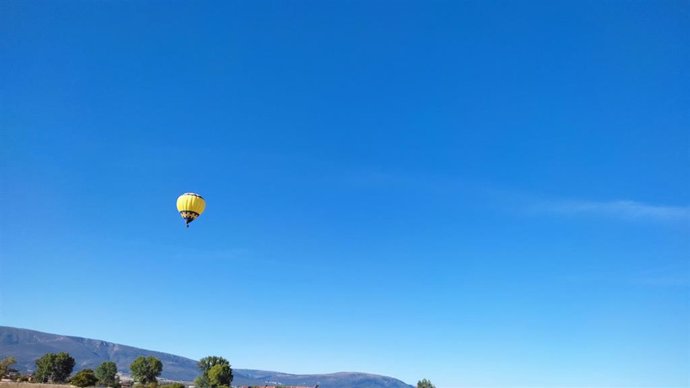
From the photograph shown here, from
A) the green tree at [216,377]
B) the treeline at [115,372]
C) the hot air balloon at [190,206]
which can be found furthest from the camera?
the green tree at [216,377]

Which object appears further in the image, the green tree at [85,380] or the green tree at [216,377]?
the green tree at [216,377]

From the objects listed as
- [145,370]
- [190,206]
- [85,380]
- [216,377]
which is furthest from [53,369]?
[190,206]

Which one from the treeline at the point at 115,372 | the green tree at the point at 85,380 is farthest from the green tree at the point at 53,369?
the green tree at the point at 85,380

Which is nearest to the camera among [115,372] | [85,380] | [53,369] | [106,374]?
[85,380]

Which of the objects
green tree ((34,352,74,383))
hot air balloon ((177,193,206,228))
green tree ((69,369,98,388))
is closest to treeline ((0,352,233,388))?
green tree ((34,352,74,383))

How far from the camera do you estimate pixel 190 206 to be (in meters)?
58.2

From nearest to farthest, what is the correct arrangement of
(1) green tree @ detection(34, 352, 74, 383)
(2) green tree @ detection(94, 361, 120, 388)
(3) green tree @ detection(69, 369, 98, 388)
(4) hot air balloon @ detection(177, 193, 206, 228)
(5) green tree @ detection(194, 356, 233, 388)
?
(4) hot air balloon @ detection(177, 193, 206, 228), (3) green tree @ detection(69, 369, 98, 388), (1) green tree @ detection(34, 352, 74, 383), (2) green tree @ detection(94, 361, 120, 388), (5) green tree @ detection(194, 356, 233, 388)

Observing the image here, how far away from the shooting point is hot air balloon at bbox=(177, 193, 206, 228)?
58.3m

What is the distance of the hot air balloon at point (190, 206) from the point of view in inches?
2296

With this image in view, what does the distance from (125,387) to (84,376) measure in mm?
47345

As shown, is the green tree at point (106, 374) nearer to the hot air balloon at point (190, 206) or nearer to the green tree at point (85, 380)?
the green tree at point (85, 380)

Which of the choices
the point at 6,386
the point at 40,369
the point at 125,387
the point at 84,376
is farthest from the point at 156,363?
the point at 6,386

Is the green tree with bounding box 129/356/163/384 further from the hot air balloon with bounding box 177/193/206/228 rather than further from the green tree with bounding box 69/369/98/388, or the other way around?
the hot air balloon with bounding box 177/193/206/228

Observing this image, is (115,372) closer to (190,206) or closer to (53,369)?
(53,369)
